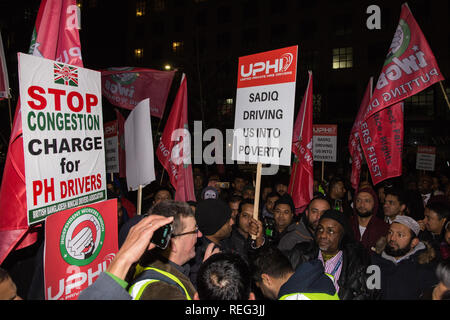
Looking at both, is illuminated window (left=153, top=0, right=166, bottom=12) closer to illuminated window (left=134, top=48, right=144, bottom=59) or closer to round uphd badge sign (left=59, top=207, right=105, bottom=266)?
illuminated window (left=134, top=48, right=144, bottom=59)

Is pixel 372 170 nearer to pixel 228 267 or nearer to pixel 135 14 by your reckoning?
pixel 228 267

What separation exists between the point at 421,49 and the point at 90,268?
541 centimetres

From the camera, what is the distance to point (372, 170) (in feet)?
19.0

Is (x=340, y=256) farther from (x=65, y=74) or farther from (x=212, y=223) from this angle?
(x=65, y=74)

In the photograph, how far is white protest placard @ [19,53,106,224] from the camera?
7.42 ft

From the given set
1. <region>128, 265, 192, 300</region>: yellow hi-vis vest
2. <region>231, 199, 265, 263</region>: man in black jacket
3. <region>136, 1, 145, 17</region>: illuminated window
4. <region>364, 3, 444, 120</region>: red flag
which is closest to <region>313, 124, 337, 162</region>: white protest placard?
<region>364, 3, 444, 120</region>: red flag

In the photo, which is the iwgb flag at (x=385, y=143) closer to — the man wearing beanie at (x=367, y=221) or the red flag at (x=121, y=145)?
the man wearing beanie at (x=367, y=221)

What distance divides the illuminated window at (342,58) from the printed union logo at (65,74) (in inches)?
1295

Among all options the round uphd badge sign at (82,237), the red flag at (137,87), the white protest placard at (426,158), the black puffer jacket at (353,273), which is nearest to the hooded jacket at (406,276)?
the black puffer jacket at (353,273)

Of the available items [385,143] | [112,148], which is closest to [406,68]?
[385,143]

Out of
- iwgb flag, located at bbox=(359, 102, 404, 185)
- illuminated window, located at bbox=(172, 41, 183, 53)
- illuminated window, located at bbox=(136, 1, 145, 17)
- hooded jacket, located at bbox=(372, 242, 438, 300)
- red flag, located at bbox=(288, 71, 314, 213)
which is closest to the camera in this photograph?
hooded jacket, located at bbox=(372, 242, 438, 300)

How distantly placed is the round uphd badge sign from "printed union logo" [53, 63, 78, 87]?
0.96 m

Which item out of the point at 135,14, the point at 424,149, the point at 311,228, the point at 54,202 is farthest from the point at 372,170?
the point at 135,14

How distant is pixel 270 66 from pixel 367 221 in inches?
109
